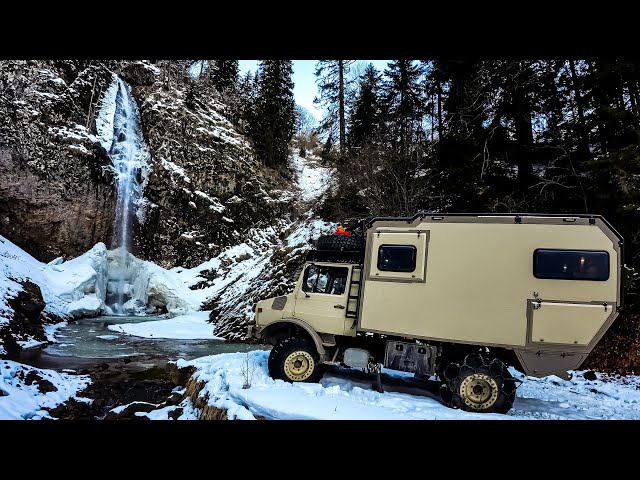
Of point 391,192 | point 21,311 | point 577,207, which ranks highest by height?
point 391,192

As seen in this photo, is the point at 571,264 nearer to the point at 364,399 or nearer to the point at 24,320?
the point at 364,399

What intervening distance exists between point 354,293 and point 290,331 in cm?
146

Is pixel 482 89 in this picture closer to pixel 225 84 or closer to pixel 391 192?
pixel 391 192

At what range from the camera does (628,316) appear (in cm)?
949

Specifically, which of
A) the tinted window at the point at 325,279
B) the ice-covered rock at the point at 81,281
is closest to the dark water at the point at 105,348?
the ice-covered rock at the point at 81,281

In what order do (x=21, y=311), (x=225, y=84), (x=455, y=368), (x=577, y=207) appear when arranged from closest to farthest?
1. (x=455, y=368)
2. (x=577, y=207)
3. (x=21, y=311)
4. (x=225, y=84)

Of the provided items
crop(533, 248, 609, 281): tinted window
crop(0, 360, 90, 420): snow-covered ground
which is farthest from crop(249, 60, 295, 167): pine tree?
crop(533, 248, 609, 281): tinted window

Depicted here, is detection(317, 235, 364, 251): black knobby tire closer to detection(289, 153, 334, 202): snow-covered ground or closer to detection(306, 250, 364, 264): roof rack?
detection(306, 250, 364, 264): roof rack

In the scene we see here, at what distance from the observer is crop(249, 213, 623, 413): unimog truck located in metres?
5.42

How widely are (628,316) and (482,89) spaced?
8666 millimetres

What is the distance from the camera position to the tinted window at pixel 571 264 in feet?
17.7

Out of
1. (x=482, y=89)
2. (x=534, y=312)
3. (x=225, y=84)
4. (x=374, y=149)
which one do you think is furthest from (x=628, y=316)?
(x=225, y=84)

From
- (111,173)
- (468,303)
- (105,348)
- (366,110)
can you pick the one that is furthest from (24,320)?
(366,110)

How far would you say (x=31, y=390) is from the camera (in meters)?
7.58
